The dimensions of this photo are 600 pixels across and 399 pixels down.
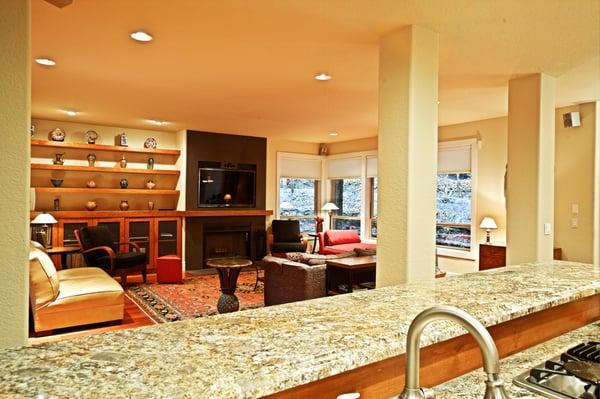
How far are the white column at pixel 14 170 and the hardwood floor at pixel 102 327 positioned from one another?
2391 millimetres

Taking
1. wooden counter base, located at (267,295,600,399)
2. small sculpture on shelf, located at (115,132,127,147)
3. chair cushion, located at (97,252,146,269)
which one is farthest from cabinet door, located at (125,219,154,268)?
wooden counter base, located at (267,295,600,399)

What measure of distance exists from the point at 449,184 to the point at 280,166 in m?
3.47

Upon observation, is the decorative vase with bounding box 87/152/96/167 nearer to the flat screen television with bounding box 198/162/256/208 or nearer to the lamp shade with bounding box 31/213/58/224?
the lamp shade with bounding box 31/213/58/224

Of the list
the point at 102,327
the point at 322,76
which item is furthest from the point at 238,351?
the point at 102,327

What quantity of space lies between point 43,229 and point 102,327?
2.62m

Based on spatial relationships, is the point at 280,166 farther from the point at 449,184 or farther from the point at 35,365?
the point at 35,365

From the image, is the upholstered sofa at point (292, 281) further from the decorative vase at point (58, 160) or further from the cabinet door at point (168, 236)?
the decorative vase at point (58, 160)

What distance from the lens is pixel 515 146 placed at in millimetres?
3809

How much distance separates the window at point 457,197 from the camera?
6398 mm

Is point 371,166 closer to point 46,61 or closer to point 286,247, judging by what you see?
point 286,247

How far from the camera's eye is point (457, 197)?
21.9 feet

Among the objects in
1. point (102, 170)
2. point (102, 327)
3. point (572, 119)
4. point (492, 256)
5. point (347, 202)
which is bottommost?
point (102, 327)

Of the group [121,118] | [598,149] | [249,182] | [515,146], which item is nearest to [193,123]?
[121,118]

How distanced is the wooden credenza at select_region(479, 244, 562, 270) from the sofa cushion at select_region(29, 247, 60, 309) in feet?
16.6
